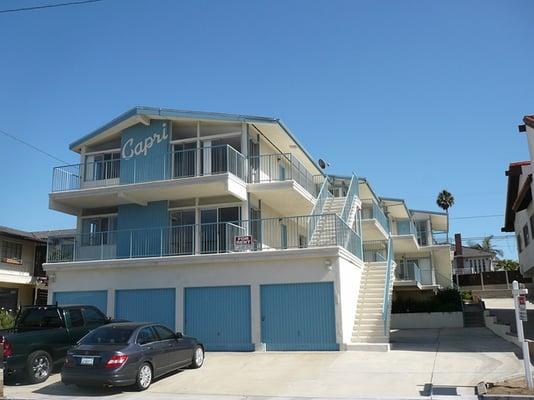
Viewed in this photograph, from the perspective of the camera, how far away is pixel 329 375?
13.5 meters

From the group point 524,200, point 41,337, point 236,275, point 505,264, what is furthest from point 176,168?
point 505,264

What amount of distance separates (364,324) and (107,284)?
32.4ft

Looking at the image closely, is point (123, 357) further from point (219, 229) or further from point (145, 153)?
point (145, 153)

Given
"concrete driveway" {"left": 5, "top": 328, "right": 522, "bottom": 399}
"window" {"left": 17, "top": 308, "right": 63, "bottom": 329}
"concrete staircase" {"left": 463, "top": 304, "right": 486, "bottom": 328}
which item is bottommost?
"concrete driveway" {"left": 5, "top": 328, "right": 522, "bottom": 399}

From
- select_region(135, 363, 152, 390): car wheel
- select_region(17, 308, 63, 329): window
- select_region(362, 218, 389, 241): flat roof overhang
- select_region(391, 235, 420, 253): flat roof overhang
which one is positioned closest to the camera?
select_region(135, 363, 152, 390): car wheel

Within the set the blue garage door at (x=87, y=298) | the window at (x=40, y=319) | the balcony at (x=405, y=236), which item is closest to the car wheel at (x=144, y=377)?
the window at (x=40, y=319)

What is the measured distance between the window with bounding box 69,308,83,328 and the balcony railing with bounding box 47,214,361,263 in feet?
20.6

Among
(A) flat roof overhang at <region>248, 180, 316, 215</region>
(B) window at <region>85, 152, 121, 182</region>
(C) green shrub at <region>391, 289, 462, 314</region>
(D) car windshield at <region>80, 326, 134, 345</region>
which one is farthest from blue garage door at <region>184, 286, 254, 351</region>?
(C) green shrub at <region>391, 289, 462, 314</region>

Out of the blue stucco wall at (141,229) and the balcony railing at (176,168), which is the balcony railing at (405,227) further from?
the blue stucco wall at (141,229)

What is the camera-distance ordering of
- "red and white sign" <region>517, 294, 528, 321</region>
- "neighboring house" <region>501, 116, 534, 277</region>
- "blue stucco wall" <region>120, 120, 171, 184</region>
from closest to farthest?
"red and white sign" <region>517, 294, 528, 321</region>
"neighboring house" <region>501, 116, 534, 277</region>
"blue stucco wall" <region>120, 120, 171, 184</region>

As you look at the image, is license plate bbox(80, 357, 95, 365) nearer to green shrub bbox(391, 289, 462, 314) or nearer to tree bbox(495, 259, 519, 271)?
green shrub bbox(391, 289, 462, 314)

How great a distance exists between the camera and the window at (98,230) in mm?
24078

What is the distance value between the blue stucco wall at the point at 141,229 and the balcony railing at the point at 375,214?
13.7 meters

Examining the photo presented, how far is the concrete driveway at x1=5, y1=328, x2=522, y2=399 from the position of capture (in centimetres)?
1168
